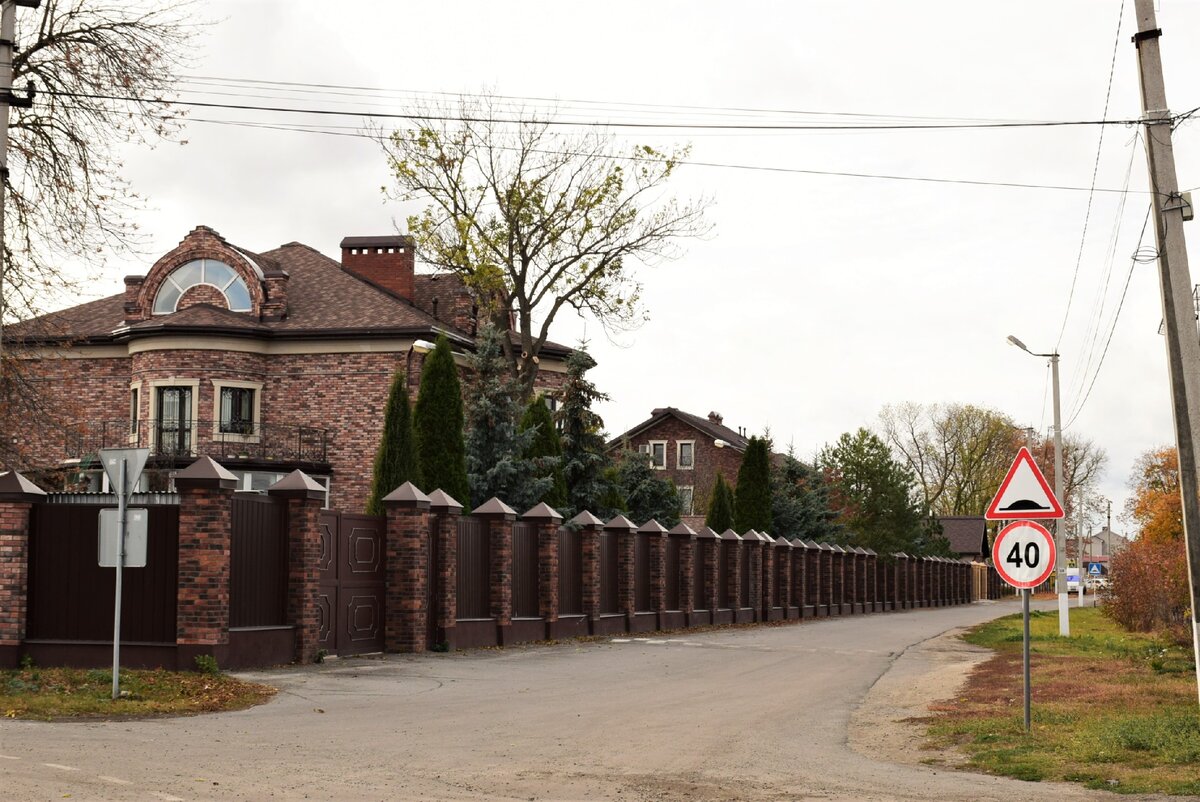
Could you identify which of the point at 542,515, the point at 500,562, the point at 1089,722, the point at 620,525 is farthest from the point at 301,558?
the point at 620,525

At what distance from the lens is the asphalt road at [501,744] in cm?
943

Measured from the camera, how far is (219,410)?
42188mm

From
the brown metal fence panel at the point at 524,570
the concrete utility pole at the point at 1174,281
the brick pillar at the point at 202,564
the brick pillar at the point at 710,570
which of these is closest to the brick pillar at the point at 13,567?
the brick pillar at the point at 202,564

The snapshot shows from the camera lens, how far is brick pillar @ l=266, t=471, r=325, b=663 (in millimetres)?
18844

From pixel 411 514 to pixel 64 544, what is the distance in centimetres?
578

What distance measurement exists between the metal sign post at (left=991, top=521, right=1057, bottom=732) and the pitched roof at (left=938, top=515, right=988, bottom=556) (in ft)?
298

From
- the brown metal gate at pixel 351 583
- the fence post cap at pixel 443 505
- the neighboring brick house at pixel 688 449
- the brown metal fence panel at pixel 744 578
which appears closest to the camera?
the brown metal gate at pixel 351 583

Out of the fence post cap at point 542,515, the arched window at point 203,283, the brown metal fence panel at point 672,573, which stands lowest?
the brown metal fence panel at point 672,573

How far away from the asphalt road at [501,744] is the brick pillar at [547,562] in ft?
21.7

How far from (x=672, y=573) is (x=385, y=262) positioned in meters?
18.6

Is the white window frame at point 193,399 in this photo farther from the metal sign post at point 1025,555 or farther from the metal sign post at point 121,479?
the metal sign post at point 1025,555

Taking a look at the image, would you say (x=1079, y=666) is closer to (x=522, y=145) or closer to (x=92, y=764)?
(x=92, y=764)

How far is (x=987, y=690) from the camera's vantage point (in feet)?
56.4

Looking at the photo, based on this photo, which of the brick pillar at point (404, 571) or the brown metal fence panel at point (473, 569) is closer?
the brick pillar at point (404, 571)
